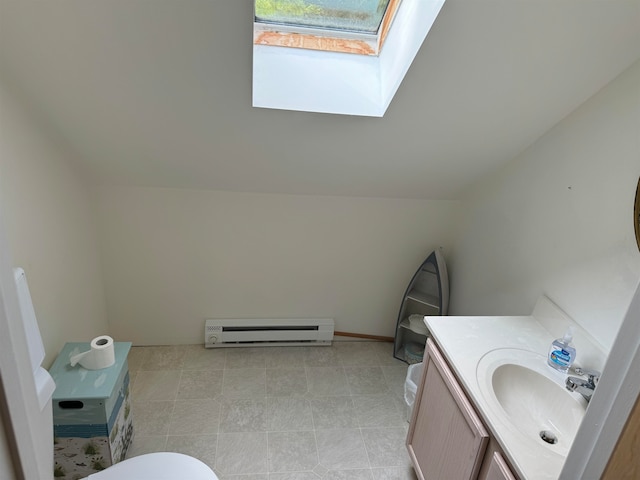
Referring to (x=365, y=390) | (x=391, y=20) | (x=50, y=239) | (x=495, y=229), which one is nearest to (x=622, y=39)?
(x=391, y=20)

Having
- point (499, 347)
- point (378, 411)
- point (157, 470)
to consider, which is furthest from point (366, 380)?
A: point (157, 470)

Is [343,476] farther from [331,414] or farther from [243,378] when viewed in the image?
[243,378]

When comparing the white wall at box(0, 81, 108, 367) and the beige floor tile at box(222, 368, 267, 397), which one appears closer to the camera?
the white wall at box(0, 81, 108, 367)

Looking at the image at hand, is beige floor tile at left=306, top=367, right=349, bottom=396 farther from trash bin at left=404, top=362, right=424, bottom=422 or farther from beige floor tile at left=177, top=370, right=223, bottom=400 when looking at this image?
beige floor tile at left=177, top=370, right=223, bottom=400

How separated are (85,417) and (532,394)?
1639mm

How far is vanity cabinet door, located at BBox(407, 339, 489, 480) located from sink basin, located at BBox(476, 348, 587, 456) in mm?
109

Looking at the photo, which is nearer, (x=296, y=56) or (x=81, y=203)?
(x=296, y=56)

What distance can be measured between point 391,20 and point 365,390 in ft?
6.19

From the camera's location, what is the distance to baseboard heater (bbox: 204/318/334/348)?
2344 millimetres

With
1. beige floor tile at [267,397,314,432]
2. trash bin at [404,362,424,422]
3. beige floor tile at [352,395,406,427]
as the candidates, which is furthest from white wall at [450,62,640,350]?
beige floor tile at [267,397,314,432]

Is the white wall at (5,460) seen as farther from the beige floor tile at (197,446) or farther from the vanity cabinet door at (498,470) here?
the beige floor tile at (197,446)

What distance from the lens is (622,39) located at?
1.12 metres

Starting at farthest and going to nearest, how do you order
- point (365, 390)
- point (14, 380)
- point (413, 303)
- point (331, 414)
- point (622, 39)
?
point (413, 303) → point (365, 390) → point (331, 414) → point (622, 39) → point (14, 380)

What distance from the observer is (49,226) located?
1553 mm
